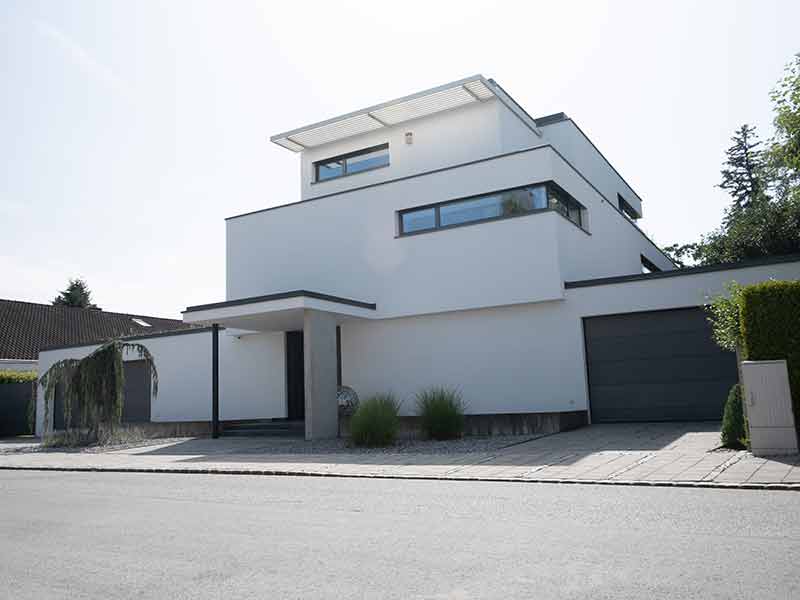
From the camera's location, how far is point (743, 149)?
4288 cm

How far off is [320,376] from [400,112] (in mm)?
8630

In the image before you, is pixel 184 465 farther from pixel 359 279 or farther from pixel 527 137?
pixel 527 137

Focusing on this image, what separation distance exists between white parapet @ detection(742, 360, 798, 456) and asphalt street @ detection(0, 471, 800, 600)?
8.99ft

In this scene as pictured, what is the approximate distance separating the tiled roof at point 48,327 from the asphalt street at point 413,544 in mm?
26641

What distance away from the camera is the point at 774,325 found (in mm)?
9812

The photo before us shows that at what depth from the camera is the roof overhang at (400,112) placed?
1902cm

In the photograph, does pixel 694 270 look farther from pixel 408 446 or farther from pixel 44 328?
pixel 44 328

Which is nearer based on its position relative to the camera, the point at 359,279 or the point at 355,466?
the point at 355,466

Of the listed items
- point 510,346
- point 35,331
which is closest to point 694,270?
point 510,346

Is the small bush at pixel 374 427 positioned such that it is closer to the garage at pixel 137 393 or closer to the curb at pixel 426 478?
the curb at pixel 426 478

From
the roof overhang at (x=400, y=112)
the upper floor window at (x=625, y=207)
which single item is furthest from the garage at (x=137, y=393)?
the upper floor window at (x=625, y=207)

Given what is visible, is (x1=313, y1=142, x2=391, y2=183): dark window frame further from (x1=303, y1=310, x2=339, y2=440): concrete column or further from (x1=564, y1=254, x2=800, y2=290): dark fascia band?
(x1=564, y1=254, x2=800, y2=290): dark fascia band

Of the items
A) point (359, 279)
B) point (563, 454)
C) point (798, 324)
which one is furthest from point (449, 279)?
point (798, 324)

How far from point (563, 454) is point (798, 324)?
3.77 m
